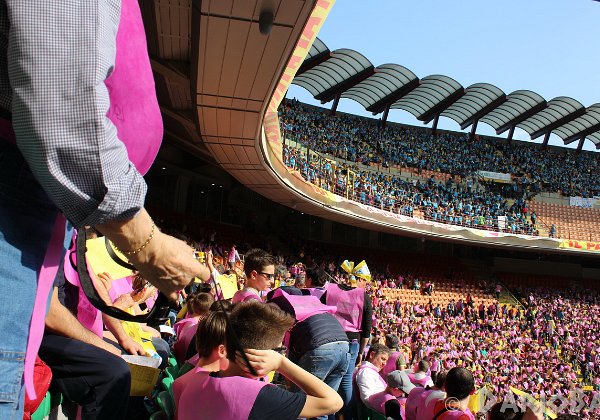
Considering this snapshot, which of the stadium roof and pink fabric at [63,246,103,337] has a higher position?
the stadium roof

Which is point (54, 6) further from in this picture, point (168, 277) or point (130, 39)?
point (168, 277)

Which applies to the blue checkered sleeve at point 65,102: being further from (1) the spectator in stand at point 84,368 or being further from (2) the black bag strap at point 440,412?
(2) the black bag strap at point 440,412

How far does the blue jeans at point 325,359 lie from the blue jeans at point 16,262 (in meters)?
3.07

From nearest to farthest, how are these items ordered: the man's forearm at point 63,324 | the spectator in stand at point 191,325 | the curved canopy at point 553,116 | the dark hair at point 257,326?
the man's forearm at point 63,324
the dark hair at point 257,326
the spectator in stand at point 191,325
the curved canopy at point 553,116

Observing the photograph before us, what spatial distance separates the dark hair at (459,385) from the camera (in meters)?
4.01

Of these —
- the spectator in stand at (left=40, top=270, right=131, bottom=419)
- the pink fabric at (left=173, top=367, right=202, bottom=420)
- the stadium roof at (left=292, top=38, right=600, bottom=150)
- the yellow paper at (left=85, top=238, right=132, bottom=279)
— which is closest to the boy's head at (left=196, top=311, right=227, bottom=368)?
the pink fabric at (left=173, top=367, right=202, bottom=420)

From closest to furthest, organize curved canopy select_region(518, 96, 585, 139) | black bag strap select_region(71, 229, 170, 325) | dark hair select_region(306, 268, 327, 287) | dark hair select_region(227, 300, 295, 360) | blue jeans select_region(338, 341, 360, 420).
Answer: black bag strap select_region(71, 229, 170, 325) → dark hair select_region(227, 300, 295, 360) → blue jeans select_region(338, 341, 360, 420) → dark hair select_region(306, 268, 327, 287) → curved canopy select_region(518, 96, 585, 139)

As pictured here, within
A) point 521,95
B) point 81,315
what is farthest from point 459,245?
point 81,315

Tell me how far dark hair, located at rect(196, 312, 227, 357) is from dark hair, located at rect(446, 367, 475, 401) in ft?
5.94

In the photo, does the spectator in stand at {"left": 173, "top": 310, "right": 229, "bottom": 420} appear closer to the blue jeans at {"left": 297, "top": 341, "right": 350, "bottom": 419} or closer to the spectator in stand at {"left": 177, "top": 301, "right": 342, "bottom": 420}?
the spectator in stand at {"left": 177, "top": 301, "right": 342, "bottom": 420}

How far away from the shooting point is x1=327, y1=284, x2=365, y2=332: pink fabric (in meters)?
5.77

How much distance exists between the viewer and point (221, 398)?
2510 mm

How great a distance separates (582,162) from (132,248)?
139 feet

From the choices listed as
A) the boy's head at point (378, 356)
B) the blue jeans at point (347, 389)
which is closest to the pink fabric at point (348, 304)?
the boy's head at point (378, 356)
